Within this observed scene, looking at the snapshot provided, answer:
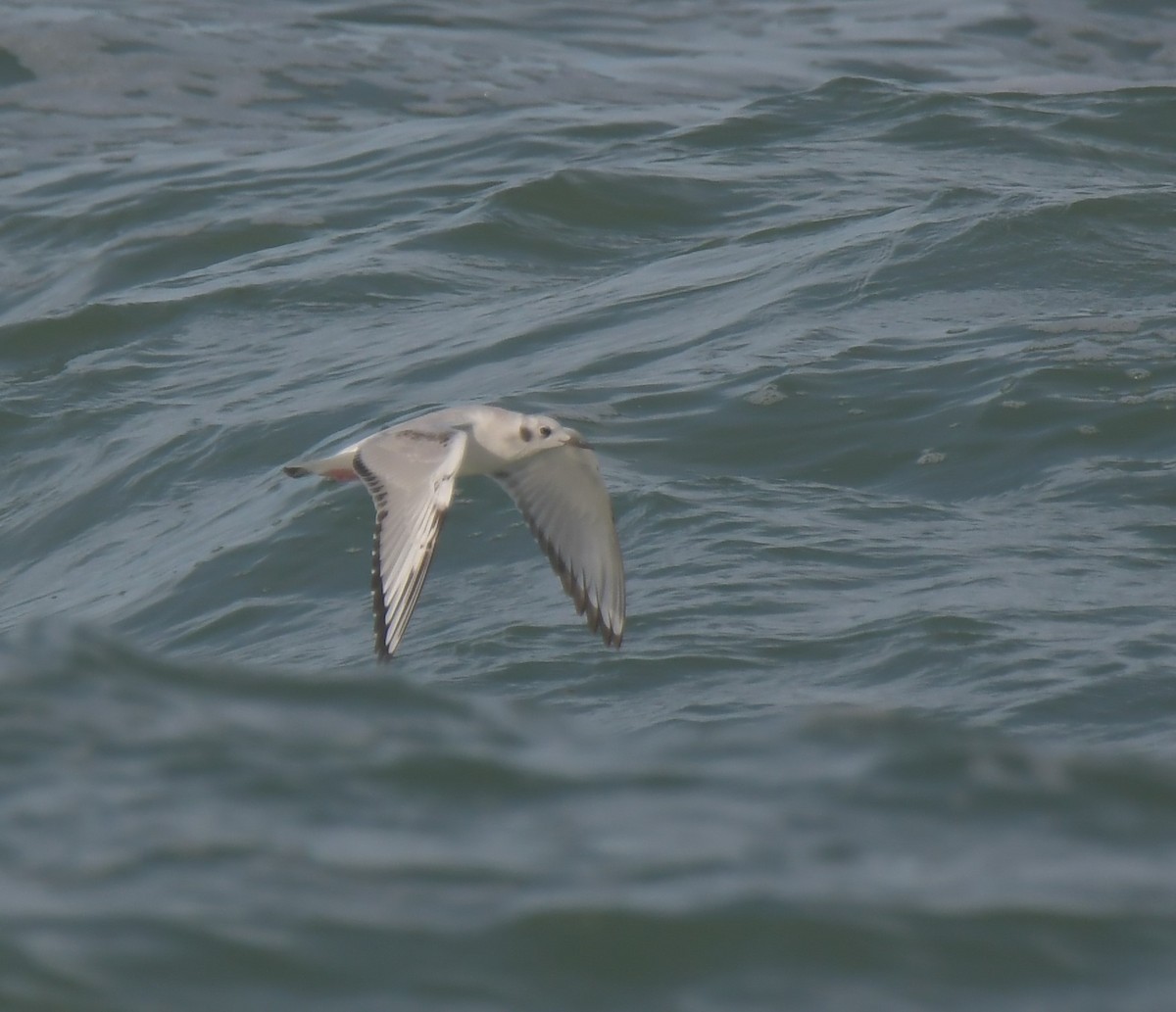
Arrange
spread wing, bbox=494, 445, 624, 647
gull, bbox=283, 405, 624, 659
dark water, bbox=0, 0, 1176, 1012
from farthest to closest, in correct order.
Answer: spread wing, bbox=494, 445, 624, 647 → gull, bbox=283, 405, 624, 659 → dark water, bbox=0, 0, 1176, 1012

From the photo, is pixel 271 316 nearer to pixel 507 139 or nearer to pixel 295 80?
pixel 507 139

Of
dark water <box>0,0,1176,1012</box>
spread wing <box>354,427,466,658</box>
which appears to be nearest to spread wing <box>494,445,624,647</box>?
dark water <box>0,0,1176,1012</box>

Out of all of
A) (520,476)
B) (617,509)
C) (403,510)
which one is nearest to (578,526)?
(520,476)

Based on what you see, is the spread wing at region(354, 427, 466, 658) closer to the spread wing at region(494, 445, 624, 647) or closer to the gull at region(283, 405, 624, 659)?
the gull at region(283, 405, 624, 659)

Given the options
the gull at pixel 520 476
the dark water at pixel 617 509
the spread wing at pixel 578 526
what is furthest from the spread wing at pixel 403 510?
the spread wing at pixel 578 526

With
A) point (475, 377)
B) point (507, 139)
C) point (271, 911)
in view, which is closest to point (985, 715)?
point (271, 911)

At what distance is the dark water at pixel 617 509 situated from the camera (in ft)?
15.0

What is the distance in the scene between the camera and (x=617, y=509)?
10.2 metres

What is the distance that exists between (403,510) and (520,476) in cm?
147

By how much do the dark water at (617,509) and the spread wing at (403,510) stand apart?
0.50m

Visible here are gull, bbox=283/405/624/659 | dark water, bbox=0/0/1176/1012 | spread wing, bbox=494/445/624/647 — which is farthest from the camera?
spread wing, bbox=494/445/624/647

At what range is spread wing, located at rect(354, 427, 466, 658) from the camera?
270 inches

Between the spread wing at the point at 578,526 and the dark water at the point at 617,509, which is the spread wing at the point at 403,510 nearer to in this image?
the dark water at the point at 617,509

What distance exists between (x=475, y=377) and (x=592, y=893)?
7.73 meters
